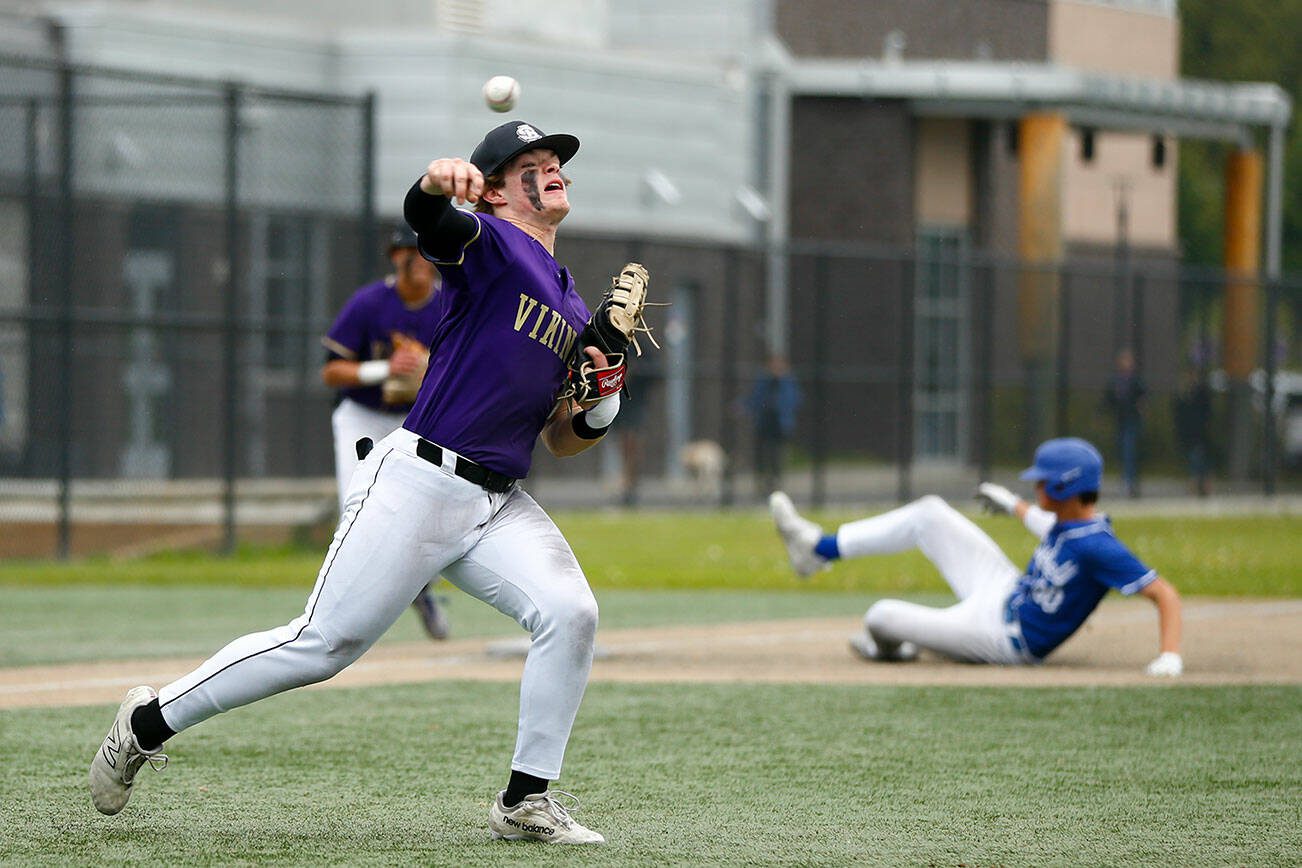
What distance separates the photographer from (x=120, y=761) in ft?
16.8

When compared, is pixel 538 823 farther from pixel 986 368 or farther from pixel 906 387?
pixel 986 368

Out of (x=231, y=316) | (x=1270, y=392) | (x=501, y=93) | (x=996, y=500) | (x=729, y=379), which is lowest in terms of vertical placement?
(x=996, y=500)

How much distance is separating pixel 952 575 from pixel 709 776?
289cm

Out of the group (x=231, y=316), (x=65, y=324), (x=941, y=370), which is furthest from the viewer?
(x=941, y=370)

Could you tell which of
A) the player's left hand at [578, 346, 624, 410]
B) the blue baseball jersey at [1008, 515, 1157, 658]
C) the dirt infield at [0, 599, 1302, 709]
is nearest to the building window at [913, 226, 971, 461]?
the dirt infield at [0, 599, 1302, 709]

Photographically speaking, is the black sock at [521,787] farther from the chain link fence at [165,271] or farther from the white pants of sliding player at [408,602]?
the chain link fence at [165,271]

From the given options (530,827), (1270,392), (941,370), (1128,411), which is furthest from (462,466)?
(1270,392)

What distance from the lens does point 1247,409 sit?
26578 millimetres

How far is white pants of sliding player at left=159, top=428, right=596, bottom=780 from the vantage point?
500cm

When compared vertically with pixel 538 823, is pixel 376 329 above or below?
above

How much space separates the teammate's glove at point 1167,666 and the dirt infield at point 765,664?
5 cm

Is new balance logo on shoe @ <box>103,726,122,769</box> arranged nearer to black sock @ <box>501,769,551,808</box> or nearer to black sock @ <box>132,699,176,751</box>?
black sock @ <box>132,699,176,751</box>

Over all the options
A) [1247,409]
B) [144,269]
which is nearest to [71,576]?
[144,269]

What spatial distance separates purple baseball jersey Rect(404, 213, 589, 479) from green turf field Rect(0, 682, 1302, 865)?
1072 millimetres
